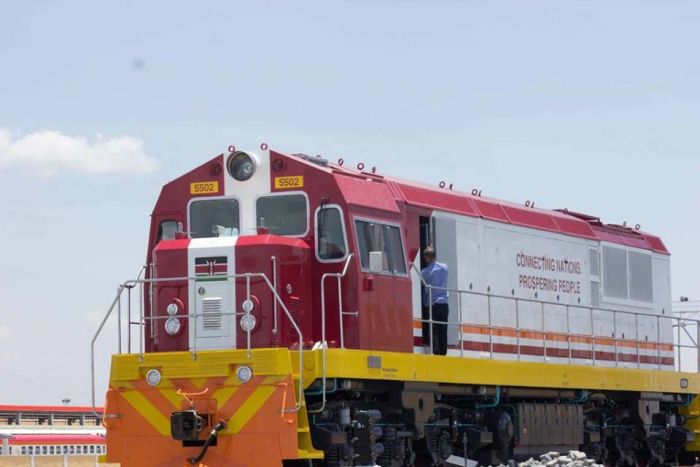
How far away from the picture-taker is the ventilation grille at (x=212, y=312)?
1611cm

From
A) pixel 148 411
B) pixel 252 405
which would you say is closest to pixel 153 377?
pixel 148 411

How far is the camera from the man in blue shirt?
1803 cm

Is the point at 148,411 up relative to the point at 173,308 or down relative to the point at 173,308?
down

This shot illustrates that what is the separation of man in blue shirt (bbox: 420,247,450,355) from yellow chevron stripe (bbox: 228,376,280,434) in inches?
132

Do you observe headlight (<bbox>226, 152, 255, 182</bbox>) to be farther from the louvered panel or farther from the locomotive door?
the louvered panel

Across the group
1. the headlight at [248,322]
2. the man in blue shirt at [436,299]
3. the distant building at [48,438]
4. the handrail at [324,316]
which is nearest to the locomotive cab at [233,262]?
the headlight at [248,322]

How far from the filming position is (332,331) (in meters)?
16.5

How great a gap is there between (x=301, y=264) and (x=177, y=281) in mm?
1514

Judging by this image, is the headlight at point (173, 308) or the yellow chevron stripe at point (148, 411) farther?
the headlight at point (173, 308)

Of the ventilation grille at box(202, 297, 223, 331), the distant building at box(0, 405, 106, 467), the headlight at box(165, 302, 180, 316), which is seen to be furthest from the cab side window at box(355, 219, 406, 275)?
the distant building at box(0, 405, 106, 467)

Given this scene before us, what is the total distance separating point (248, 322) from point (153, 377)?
130cm

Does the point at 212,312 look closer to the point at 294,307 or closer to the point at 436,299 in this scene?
the point at 294,307

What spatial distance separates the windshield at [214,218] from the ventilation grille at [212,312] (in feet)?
3.75

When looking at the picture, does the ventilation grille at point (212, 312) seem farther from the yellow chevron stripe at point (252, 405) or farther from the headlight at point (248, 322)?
the yellow chevron stripe at point (252, 405)
